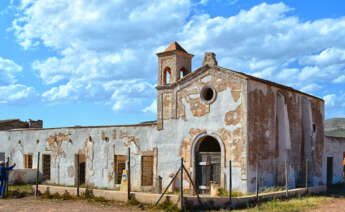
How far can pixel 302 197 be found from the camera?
17.5 metres

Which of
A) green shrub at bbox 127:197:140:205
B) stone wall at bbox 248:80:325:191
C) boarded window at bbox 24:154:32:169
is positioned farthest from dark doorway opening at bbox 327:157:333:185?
boarded window at bbox 24:154:32:169

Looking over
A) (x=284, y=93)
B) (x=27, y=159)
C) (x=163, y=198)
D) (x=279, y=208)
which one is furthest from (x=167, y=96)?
(x=27, y=159)

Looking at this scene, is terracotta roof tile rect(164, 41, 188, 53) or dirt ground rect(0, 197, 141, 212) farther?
terracotta roof tile rect(164, 41, 188, 53)

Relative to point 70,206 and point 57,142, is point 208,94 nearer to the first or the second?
point 70,206

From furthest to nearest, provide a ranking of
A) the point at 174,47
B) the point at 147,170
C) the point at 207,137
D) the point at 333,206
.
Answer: the point at 147,170 → the point at 174,47 → the point at 207,137 → the point at 333,206

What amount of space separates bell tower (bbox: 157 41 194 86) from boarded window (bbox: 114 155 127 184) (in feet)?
15.4

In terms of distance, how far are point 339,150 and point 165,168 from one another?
13.8m

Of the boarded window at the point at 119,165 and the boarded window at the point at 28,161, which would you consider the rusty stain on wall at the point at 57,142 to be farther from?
the boarded window at the point at 119,165

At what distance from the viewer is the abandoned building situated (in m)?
17.6

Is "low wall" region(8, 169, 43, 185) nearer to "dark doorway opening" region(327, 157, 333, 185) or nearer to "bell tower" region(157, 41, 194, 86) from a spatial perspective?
"bell tower" region(157, 41, 194, 86)

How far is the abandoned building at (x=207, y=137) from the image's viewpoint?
1759 centimetres

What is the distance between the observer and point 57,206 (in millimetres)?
14875

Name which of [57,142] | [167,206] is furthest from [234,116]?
[57,142]

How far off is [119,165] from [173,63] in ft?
21.4
